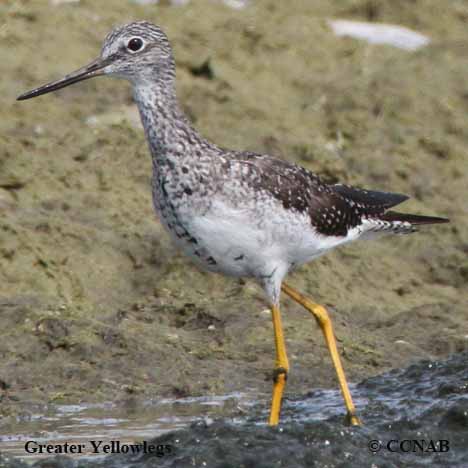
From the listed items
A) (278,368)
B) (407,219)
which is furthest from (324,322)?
(407,219)

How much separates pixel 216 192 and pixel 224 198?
0.06 meters

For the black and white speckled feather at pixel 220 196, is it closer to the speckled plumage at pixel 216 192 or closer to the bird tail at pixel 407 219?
the speckled plumage at pixel 216 192

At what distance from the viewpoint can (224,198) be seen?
7.39 m

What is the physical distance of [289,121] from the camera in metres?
12.6

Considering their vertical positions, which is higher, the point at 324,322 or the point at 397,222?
the point at 397,222

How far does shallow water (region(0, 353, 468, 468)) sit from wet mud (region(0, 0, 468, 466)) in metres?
0.14

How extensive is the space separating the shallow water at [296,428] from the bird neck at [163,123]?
165 cm

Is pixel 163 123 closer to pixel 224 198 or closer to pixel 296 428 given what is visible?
pixel 224 198

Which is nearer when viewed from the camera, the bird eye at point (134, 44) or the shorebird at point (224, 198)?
the shorebird at point (224, 198)

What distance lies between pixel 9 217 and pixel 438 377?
3.63 metres

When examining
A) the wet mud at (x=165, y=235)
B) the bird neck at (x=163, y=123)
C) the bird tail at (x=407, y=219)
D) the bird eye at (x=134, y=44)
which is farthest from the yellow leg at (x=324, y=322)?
the bird eye at (x=134, y=44)

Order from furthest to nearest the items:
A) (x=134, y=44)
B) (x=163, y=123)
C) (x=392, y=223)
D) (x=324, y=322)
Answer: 1. (x=392, y=223)
2. (x=324, y=322)
3. (x=134, y=44)
4. (x=163, y=123)

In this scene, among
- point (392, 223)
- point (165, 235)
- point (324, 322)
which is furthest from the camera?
point (165, 235)

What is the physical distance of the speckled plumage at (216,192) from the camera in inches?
290
